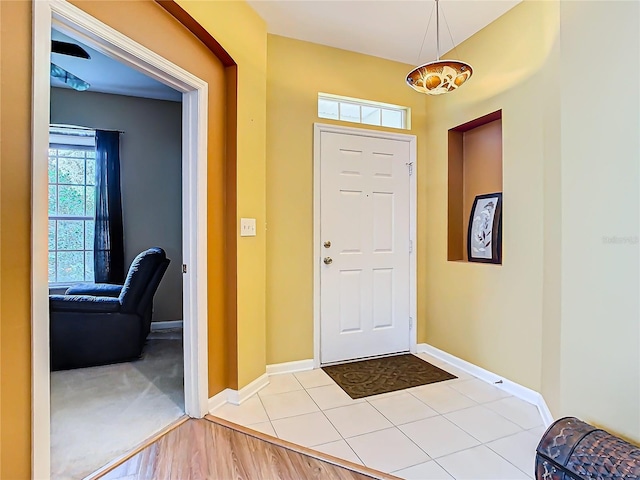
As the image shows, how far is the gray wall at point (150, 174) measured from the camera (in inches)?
166

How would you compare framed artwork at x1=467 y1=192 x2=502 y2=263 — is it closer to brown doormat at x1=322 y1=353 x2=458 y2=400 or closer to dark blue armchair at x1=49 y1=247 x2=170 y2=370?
brown doormat at x1=322 y1=353 x2=458 y2=400

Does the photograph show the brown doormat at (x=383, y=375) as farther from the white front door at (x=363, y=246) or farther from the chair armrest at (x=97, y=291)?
the chair armrest at (x=97, y=291)

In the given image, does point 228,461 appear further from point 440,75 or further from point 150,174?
point 150,174

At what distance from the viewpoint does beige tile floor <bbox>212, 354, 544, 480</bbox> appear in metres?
1.75

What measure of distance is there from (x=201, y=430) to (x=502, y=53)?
3.37 m

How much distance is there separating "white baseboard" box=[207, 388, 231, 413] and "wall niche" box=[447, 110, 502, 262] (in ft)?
7.28

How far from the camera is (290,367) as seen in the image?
2955 millimetres

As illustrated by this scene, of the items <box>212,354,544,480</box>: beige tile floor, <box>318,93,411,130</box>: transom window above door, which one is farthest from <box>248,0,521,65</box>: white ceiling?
<box>212,354,544,480</box>: beige tile floor

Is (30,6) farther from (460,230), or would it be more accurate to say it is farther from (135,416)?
(460,230)

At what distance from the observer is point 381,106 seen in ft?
11.0

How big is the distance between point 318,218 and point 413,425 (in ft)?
5.66

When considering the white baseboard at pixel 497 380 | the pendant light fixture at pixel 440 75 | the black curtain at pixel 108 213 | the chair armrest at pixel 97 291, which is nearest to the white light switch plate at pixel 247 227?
the pendant light fixture at pixel 440 75

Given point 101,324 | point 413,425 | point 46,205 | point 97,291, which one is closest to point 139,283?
point 101,324

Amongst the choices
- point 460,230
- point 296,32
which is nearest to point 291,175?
point 296,32
